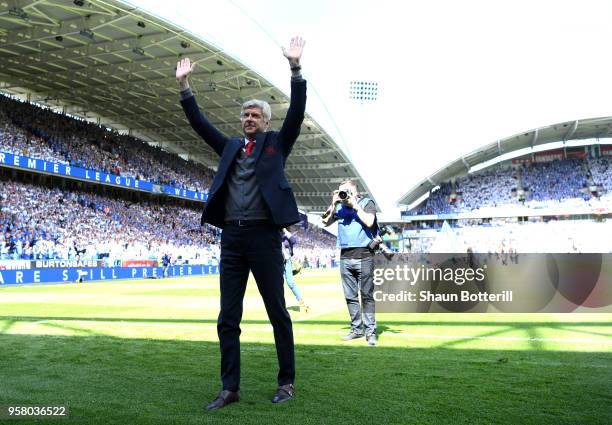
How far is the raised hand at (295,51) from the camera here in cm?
382

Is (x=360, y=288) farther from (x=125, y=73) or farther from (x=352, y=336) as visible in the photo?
(x=125, y=73)

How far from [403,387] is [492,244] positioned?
28.6m

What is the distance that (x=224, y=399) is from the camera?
3775mm

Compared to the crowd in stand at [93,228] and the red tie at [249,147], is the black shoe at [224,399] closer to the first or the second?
the red tie at [249,147]

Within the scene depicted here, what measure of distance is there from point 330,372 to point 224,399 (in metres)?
1.41

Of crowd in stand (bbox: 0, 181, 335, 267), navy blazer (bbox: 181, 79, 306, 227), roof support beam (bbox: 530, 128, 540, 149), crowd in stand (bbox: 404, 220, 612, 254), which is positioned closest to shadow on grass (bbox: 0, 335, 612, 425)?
navy blazer (bbox: 181, 79, 306, 227)

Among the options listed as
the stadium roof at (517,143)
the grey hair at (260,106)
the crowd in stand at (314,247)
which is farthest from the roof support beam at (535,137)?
the grey hair at (260,106)

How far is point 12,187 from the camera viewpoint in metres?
32.6

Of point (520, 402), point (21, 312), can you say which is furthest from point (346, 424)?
point (21, 312)

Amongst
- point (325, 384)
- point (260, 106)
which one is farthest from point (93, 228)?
point (260, 106)

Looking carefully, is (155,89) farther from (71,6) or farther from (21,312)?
(21,312)

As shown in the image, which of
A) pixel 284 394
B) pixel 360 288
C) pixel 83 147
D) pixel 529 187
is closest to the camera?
pixel 284 394

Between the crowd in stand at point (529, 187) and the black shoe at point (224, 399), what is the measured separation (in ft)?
208

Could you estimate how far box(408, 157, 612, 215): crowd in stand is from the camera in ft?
200
